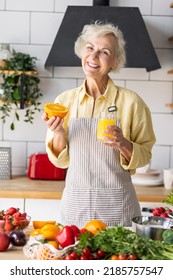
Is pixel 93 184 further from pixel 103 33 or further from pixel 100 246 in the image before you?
pixel 100 246

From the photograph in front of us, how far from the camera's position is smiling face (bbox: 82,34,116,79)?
2658mm

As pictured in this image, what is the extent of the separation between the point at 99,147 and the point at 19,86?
4.03ft

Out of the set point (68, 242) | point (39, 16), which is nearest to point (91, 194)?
point (68, 242)

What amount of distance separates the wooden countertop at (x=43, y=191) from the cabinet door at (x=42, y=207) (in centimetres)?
6

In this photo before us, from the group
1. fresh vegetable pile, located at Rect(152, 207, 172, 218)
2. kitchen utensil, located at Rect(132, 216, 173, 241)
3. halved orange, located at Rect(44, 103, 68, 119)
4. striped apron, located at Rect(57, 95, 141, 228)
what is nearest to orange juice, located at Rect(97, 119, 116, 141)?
halved orange, located at Rect(44, 103, 68, 119)

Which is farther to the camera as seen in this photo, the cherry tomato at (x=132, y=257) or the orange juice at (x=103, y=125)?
the orange juice at (x=103, y=125)

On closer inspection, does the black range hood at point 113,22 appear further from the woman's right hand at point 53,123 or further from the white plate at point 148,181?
the woman's right hand at point 53,123

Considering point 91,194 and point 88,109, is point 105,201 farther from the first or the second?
point 88,109

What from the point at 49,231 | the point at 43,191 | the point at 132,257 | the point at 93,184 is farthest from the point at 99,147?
the point at 132,257

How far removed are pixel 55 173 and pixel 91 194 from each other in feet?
3.57

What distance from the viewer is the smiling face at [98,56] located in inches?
105

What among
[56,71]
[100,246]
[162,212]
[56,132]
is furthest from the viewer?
[56,71]

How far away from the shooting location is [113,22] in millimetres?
3635

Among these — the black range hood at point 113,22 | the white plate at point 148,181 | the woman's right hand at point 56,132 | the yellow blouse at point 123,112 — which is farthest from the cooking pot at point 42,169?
the woman's right hand at point 56,132
